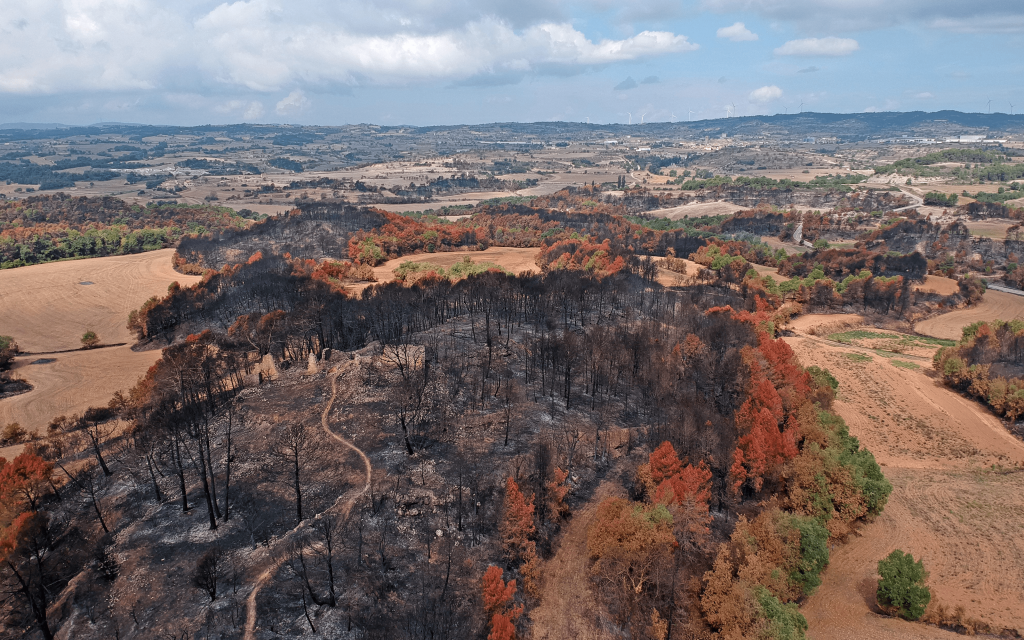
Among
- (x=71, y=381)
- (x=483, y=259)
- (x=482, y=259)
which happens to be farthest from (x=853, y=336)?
(x=71, y=381)

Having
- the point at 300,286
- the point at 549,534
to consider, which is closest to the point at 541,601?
the point at 549,534

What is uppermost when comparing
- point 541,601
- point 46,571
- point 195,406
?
point 195,406

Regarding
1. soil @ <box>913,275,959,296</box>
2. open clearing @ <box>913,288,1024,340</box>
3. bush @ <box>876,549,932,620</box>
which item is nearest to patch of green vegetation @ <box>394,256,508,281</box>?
open clearing @ <box>913,288,1024,340</box>

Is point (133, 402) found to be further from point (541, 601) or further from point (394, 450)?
point (541, 601)

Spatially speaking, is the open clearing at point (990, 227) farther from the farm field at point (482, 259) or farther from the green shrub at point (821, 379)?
the farm field at point (482, 259)

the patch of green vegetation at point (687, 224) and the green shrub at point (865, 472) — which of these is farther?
the patch of green vegetation at point (687, 224)

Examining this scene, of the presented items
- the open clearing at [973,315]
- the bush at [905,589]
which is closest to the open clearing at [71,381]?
the bush at [905,589]
